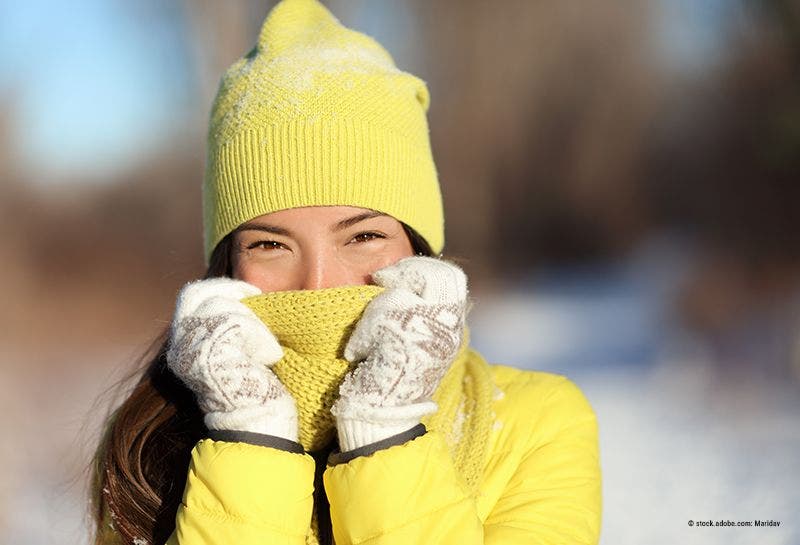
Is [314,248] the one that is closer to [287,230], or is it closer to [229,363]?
[287,230]

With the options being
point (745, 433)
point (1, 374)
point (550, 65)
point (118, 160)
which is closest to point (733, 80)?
point (550, 65)

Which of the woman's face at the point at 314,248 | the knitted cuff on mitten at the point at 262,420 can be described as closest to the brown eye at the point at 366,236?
the woman's face at the point at 314,248

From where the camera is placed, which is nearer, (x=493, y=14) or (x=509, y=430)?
(x=509, y=430)

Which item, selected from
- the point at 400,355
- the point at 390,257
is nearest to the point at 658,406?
the point at 390,257

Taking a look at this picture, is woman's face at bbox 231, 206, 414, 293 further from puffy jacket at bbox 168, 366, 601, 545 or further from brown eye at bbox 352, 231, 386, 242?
puffy jacket at bbox 168, 366, 601, 545

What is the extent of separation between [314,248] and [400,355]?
31 cm

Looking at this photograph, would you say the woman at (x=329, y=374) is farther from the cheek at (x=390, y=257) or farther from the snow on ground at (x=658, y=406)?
the snow on ground at (x=658, y=406)

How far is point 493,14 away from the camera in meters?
7.45

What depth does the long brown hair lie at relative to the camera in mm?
1354

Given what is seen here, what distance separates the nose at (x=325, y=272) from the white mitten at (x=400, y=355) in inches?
5.0

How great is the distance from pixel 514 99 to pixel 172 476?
6.53m

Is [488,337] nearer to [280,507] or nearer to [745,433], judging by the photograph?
[745,433]

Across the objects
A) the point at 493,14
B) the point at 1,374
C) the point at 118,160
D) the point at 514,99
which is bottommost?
the point at 1,374

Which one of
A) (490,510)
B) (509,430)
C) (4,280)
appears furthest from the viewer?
(4,280)
